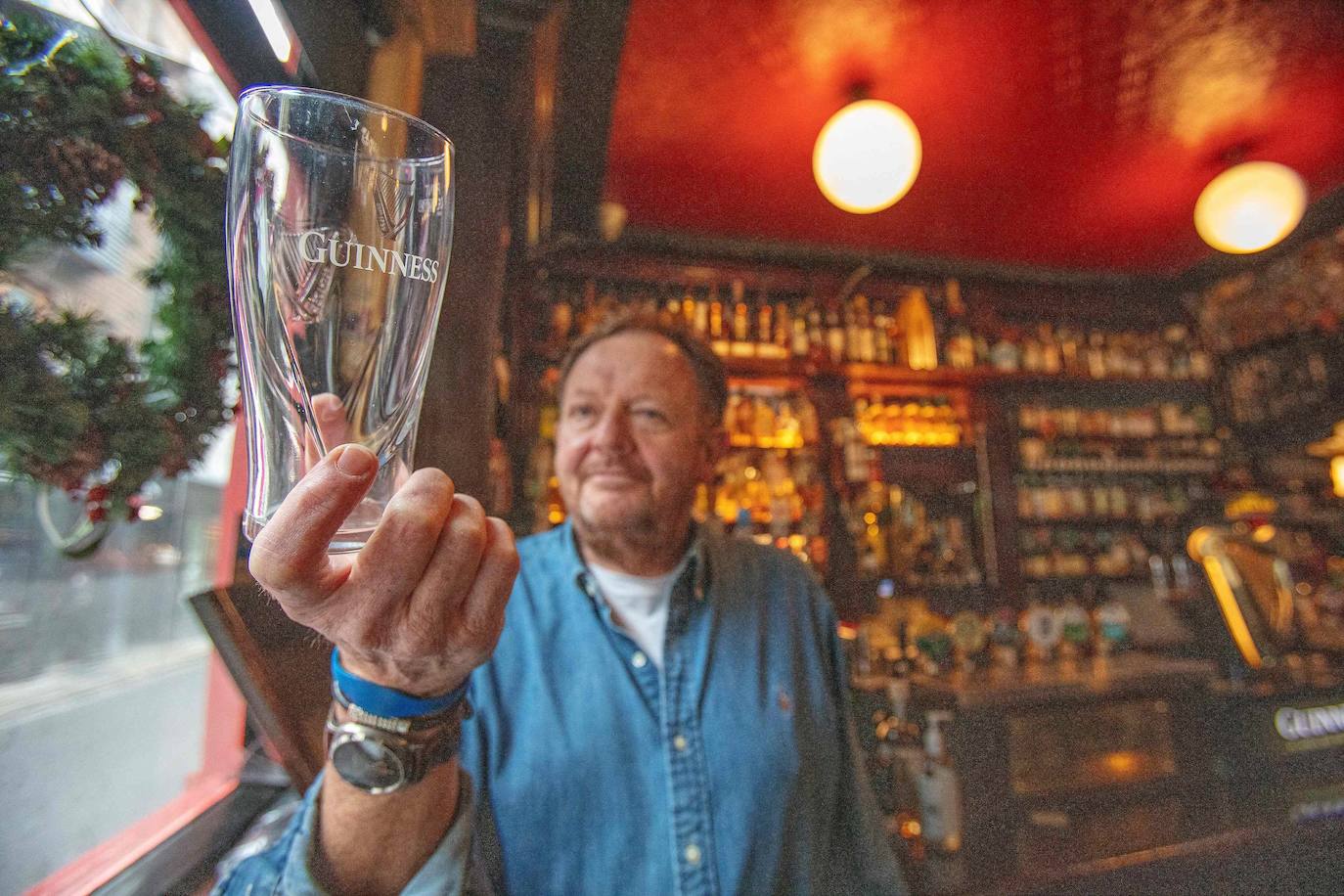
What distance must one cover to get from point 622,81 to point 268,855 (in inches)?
108

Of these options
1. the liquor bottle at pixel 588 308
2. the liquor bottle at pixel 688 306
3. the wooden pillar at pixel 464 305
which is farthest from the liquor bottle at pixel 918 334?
the wooden pillar at pixel 464 305

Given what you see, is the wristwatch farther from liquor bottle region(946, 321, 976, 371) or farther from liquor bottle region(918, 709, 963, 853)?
liquor bottle region(946, 321, 976, 371)

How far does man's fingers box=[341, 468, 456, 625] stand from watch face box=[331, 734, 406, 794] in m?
0.19

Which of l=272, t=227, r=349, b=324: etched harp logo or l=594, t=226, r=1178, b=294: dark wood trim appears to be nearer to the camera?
l=272, t=227, r=349, b=324: etched harp logo

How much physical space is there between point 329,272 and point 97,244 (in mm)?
489

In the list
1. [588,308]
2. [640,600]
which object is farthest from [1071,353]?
[640,600]

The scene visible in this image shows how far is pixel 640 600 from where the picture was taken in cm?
133

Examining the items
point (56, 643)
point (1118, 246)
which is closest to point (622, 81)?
point (56, 643)

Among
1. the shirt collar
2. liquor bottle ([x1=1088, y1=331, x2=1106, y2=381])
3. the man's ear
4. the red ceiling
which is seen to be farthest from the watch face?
liquor bottle ([x1=1088, y1=331, x2=1106, y2=381])

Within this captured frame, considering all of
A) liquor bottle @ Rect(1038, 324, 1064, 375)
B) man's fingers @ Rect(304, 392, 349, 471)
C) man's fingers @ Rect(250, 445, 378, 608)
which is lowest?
man's fingers @ Rect(250, 445, 378, 608)

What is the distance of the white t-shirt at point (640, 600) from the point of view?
1301 millimetres

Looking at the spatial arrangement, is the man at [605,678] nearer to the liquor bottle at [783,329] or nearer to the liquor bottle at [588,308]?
the liquor bottle at [588,308]

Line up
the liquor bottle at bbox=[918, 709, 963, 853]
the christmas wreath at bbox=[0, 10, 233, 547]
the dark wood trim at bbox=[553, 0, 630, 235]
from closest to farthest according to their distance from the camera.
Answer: the christmas wreath at bbox=[0, 10, 233, 547] < the liquor bottle at bbox=[918, 709, 963, 853] < the dark wood trim at bbox=[553, 0, 630, 235]

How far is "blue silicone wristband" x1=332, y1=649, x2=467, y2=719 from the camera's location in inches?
18.7
